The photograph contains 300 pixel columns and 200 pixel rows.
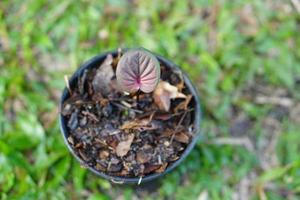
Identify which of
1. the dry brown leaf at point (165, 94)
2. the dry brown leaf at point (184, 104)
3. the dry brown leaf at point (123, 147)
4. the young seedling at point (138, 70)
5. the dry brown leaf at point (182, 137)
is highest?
the young seedling at point (138, 70)

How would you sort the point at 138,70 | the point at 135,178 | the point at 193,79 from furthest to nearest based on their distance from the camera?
the point at 193,79 → the point at 135,178 → the point at 138,70

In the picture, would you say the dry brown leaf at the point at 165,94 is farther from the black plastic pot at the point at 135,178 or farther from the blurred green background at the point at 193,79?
the blurred green background at the point at 193,79

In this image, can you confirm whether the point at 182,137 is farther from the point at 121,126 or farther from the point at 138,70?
the point at 138,70

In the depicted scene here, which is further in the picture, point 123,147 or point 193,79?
point 193,79

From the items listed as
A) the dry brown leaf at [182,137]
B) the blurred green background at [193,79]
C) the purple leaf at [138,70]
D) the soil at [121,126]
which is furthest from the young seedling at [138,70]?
the blurred green background at [193,79]

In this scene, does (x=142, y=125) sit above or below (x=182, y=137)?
above

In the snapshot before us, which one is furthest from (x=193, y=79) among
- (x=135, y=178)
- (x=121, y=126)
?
(x=135, y=178)
